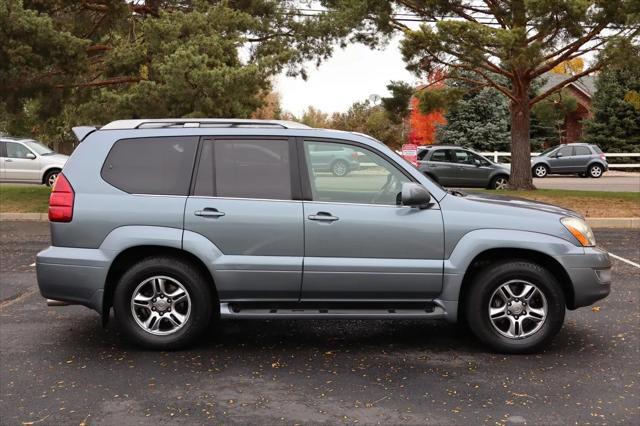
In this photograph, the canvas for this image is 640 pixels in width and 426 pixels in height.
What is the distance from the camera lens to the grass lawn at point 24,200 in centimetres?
1446

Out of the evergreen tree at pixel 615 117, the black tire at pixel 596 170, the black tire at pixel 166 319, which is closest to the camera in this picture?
the black tire at pixel 166 319

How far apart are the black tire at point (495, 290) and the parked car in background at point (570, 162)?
2627 cm

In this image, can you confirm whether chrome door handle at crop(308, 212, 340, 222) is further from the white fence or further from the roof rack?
the white fence

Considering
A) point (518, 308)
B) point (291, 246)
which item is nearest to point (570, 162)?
point (518, 308)

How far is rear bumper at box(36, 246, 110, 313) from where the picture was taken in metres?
4.90

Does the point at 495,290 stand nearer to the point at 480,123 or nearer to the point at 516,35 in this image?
the point at 516,35

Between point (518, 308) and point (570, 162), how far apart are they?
27.1 m

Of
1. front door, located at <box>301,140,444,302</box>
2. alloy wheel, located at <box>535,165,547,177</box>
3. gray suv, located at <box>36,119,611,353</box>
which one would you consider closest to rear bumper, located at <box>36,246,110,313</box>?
gray suv, located at <box>36,119,611,353</box>

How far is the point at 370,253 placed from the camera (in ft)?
16.0

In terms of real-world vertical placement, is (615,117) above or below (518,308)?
above

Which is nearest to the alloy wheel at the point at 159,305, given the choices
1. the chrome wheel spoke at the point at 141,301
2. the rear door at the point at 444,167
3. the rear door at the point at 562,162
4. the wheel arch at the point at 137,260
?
the chrome wheel spoke at the point at 141,301

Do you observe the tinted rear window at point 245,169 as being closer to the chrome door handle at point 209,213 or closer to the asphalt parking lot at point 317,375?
the chrome door handle at point 209,213

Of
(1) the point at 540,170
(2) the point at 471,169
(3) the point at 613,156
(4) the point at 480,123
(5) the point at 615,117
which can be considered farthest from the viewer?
(5) the point at 615,117

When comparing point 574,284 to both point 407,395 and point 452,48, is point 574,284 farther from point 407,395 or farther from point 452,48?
point 452,48
